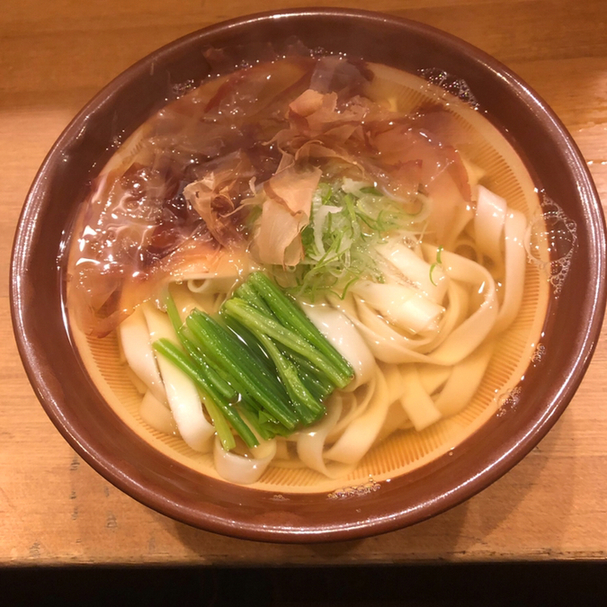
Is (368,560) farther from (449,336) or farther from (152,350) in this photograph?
(152,350)

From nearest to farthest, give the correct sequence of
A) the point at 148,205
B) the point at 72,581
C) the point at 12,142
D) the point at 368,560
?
1. the point at 368,560
2. the point at 148,205
3. the point at 12,142
4. the point at 72,581

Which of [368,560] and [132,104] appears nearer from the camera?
[368,560]

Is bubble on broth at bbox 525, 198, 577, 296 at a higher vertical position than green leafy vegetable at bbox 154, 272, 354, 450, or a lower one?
higher

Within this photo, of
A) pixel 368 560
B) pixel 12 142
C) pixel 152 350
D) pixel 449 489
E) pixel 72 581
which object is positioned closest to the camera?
pixel 449 489

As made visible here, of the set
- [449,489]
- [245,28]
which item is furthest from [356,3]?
[449,489]

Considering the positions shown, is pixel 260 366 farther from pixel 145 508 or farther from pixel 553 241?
pixel 553 241

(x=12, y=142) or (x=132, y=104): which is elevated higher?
(x=132, y=104)

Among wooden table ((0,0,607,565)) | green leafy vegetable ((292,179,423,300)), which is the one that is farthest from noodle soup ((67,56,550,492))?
wooden table ((0,0,607,565))

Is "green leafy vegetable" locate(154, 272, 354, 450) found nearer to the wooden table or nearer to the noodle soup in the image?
the noodle soup
